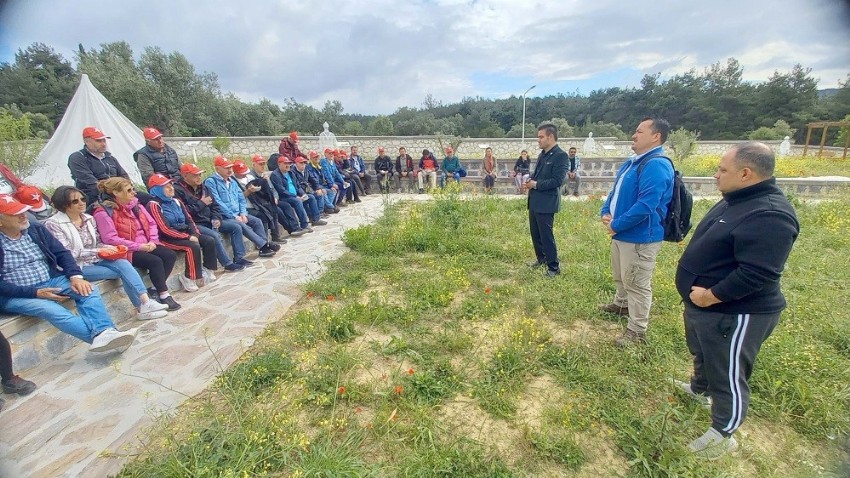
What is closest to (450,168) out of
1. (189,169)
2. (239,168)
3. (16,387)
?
(239,168)

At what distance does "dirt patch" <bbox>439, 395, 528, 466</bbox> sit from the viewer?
7.22ft

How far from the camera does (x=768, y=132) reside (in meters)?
26.5

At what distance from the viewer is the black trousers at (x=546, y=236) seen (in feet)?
14.1

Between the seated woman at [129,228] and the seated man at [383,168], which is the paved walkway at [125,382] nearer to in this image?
the seated woman at [129,228]

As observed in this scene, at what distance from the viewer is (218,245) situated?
16.8 ft

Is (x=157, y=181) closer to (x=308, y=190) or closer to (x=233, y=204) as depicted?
(x=233, y=204)

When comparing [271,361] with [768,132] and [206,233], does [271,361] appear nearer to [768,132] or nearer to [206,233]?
[206,233]

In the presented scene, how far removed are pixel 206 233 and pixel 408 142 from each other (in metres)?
17.8

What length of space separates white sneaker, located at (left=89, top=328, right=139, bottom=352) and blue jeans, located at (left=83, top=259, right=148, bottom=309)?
29.8 inches

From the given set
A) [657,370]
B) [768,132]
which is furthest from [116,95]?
[768,132]

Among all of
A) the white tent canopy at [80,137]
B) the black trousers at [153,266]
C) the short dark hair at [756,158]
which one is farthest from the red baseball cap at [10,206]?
the white tent canopy at [80,137]

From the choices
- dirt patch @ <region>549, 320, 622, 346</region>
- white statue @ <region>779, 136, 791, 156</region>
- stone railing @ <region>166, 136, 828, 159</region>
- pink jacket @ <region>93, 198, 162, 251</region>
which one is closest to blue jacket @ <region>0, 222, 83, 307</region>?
pink jacket @ <region>93, 198, 162, 251</region>

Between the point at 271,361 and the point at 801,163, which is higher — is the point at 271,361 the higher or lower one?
the higher one

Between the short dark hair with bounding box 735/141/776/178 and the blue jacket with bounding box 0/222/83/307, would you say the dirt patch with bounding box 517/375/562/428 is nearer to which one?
the short dark hair with bounding box 735/141/776/178
